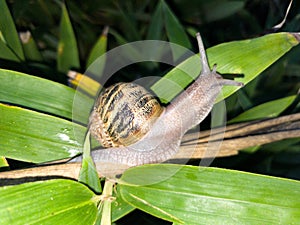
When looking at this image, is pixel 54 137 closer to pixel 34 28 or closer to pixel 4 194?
pixel 4 194

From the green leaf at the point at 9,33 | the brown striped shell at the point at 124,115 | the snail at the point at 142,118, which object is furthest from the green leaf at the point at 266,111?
the green leaf at the point at 9,33

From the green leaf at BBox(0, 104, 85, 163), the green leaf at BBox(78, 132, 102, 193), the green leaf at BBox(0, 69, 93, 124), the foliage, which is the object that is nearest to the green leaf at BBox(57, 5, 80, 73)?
the foliage

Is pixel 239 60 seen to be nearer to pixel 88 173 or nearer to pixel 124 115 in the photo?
pixel 124 115

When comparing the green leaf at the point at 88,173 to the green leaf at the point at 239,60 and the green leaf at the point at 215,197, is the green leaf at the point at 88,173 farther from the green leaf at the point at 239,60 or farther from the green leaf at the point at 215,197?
the green leaf at the point at 239,60

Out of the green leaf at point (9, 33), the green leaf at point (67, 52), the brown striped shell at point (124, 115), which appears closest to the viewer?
the brown striped shell at point (124, 115)

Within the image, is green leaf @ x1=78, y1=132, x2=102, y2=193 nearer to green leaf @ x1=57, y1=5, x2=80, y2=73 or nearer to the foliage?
the foliage

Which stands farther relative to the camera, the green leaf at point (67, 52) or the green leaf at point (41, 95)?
the green leaf at point (67, 52)

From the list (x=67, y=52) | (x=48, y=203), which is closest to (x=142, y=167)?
(x=48, y=203)
